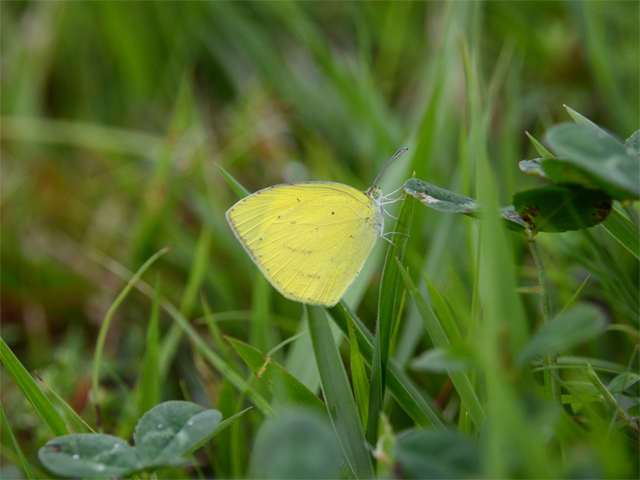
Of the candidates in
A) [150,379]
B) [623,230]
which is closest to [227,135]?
[150,379]

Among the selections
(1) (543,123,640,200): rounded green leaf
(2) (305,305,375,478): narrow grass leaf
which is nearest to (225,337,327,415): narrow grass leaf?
(2) (305,305,375,478): narrow grass leaf

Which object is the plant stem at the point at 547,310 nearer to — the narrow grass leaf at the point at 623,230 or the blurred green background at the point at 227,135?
the narrow grass leaf at the point at 623,230

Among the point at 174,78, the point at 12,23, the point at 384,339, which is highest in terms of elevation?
the point at 12,23

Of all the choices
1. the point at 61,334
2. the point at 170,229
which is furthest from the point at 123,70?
the point at 61,334

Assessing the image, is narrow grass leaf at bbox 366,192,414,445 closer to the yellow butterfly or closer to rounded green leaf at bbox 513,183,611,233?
rounded green leaf at bbox 513,183,611,233

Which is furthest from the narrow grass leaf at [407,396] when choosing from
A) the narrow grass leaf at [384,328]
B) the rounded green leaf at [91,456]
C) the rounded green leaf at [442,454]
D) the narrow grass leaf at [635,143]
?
the narrow grass leaf at [635,143]

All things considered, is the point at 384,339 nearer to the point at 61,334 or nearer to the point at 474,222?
the point at 474,222
